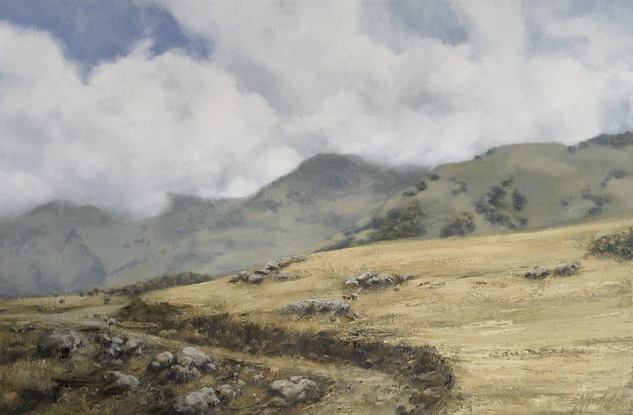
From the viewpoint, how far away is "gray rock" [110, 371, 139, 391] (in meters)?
5.48

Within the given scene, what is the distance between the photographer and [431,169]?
27.9ft

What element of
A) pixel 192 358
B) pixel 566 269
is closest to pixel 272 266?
pixel 192 358

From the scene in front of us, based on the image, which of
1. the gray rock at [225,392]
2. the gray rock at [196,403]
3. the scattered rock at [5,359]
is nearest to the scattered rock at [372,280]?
the gray rock at [225,392]

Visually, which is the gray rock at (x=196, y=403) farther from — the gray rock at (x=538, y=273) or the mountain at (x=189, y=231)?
the gray rock at (x=538, y=273)

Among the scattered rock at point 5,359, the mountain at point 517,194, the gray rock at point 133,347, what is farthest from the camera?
the mountain at point 517,194

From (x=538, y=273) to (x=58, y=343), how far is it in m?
6.96

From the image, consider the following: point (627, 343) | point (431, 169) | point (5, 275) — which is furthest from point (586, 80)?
point (5, 275)

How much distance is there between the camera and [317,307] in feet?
25.7

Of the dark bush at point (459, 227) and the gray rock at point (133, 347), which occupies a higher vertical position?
the dark bush at point (459, 227)

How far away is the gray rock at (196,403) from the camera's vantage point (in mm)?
5141


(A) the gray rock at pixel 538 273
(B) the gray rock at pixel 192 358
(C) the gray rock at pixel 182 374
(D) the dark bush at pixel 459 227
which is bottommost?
(C) the gray rock at pixel 182 374

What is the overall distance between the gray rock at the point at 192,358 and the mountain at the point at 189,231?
75.4 inches

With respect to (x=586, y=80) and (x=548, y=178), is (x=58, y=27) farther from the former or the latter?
(x=548, y=178)

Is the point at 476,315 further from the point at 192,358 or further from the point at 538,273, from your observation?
the point at 192,358
